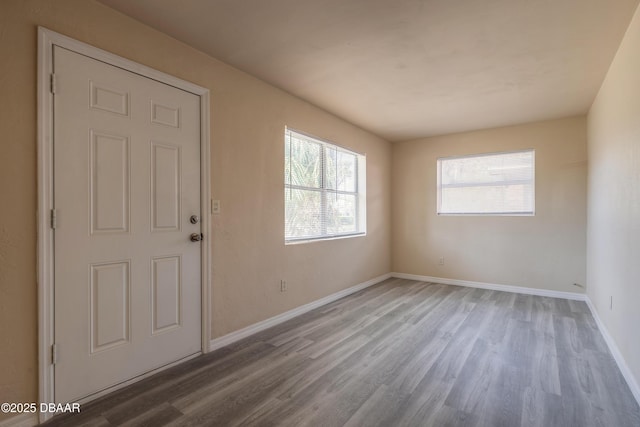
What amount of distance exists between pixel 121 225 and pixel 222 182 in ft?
2.87

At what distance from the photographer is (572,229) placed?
4234 millimetres

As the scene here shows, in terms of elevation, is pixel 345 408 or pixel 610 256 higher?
pixel 610 256

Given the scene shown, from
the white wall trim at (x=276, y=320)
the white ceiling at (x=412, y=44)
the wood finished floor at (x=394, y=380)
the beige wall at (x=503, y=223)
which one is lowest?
the wood finished floor at (x=394, y=380)

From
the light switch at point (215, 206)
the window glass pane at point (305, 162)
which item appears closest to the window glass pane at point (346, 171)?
the window glass pane at point (305, 162)

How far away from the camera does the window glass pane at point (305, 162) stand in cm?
361

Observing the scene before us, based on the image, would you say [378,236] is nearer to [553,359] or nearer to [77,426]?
[553,359]

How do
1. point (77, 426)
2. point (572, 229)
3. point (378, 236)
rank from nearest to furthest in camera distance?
point (77, 426) < point (572, 229) < point (378, 236)

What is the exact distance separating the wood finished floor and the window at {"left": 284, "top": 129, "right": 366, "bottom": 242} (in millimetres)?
1162

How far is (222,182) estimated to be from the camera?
2.74 m

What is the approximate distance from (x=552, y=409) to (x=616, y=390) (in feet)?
2.00

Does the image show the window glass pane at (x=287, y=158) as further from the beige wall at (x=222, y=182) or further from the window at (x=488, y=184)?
the window at (x=488, y=184)

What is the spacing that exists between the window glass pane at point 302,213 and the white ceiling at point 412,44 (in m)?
1.12

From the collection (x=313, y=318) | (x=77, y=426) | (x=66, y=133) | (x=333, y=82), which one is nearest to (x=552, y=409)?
(x=313, y=318)

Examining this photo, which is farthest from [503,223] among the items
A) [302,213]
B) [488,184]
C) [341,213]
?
[302,213]
